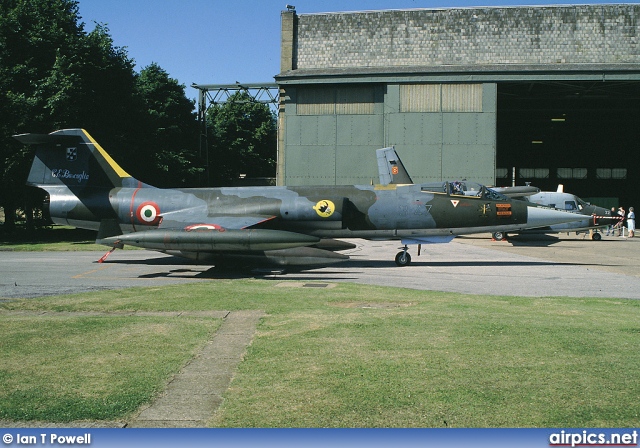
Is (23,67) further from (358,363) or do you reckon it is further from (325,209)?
(358,363)

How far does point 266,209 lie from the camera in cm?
1848

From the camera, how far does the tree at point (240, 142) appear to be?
7238 centimetres

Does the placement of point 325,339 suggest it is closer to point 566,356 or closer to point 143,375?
point 143,375

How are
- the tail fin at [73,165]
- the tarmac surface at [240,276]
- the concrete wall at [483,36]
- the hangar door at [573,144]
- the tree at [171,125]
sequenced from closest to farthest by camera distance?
the tarmac surface at [240,276], the tail fin at [73,165], the concrete wall at [483,36], the tree at [171,125], the hangar door at [573,144]

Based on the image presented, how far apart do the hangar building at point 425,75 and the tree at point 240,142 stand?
31787mm

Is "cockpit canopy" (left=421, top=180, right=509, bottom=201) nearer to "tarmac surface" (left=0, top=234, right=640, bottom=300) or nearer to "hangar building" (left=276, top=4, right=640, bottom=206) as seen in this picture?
"tarmac surface" (left=0, top=234, right=640, bottom=300)

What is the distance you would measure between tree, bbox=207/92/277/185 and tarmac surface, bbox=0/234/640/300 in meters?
49.6

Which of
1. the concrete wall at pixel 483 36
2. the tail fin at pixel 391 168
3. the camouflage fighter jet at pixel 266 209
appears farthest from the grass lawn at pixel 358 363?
the concrete wall at pixel 483 36

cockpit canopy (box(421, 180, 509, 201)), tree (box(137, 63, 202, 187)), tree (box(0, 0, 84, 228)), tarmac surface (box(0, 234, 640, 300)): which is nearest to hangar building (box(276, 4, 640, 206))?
tree (box(137, 63, 202, 187))

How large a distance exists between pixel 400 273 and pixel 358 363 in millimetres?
10705

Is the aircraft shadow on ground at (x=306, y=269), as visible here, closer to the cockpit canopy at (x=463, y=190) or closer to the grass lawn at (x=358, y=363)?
the cockpit canopy at (x=463, y=190)

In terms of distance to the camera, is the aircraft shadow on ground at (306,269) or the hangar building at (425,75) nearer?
the aircraft shadow on ground at (306,269)

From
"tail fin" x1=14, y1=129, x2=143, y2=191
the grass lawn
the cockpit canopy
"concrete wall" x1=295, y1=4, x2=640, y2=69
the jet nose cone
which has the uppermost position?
"concrete wall" x1=295, y1=4, x2=640, y2=69

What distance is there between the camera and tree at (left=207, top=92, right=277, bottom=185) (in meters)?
72.4
